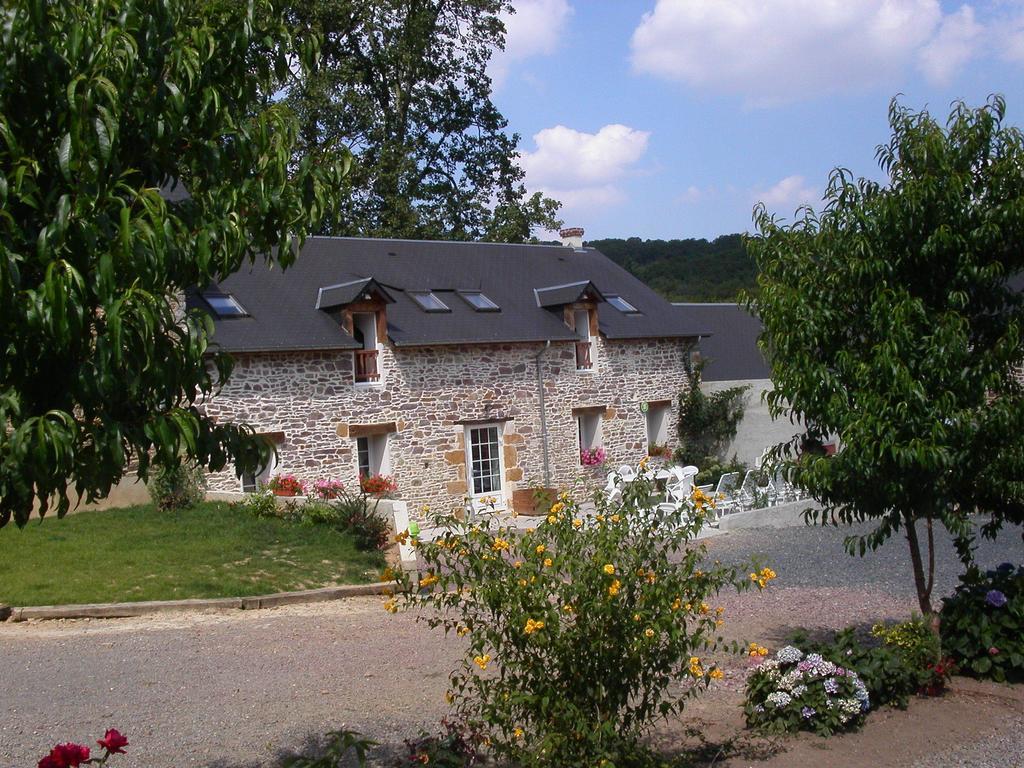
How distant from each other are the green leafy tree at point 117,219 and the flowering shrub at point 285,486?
1232 centimetres

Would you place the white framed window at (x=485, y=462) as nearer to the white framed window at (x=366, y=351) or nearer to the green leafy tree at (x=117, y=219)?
the white framed window at (x=366, y=351)

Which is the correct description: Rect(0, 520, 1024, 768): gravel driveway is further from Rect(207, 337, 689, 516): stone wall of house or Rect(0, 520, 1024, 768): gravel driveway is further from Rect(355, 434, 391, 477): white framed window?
Rect(355, 434, 391, 477): white framed window

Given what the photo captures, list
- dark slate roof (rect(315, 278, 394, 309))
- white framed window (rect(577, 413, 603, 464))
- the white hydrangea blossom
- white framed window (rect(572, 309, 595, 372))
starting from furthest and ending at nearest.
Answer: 1. white framed window (rect(577, 413, 603, 464))
2. white framed window (rect(572, 309, 595, 372))
3. dark slate roof (rect(315, 278, 394, 309))
4. the white hydrangea blossom

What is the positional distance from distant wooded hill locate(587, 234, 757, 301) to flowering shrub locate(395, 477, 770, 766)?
41445 mm

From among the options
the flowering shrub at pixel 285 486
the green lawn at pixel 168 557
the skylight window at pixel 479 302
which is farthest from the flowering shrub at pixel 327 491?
the skylight window at pixel 479 302

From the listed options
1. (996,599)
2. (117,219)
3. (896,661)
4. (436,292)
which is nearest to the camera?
(117,219)

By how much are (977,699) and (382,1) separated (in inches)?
1052

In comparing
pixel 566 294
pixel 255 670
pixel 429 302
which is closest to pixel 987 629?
pixel 255 670

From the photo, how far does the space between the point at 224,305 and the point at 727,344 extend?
1378 centimetres

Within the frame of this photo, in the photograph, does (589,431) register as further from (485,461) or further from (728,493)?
(728,493)

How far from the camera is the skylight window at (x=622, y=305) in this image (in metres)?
23.4

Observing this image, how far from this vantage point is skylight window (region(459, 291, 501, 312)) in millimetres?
20748

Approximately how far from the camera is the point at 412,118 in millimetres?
30906

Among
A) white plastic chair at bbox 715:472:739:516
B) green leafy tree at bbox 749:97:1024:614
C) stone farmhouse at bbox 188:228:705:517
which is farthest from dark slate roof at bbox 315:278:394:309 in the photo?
green leafy tree at bbox 749:97:1024:614
